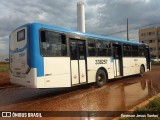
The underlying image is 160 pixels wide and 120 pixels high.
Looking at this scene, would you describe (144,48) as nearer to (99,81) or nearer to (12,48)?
(99,81)

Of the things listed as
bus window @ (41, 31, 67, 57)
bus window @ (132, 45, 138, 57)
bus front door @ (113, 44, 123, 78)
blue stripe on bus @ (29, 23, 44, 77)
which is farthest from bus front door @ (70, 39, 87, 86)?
bus window @ (132, 45, 138, 57)

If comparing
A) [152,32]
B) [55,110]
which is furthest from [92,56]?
[152,32]

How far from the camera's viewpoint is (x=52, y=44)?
1019 cm

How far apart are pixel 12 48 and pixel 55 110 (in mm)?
4322

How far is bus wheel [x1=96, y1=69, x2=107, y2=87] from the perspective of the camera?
13.4 metres

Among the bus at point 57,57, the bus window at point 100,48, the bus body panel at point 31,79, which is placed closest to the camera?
the bus body panel at point 31,79

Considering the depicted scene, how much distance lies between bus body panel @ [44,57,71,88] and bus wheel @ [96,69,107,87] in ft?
9.61

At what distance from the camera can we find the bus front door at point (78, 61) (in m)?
11.3

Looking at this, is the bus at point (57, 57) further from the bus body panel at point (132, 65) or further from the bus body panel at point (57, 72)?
the bus body panel at point (132, 65)

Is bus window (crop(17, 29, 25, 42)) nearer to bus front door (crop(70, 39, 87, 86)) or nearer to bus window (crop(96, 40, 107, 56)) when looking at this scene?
bus front door (crop(70, 39, 87, 86))

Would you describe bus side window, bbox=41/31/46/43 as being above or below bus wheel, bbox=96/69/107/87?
above

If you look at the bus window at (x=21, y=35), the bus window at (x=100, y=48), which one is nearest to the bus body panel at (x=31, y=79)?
the bus window at (x=21, y=35)

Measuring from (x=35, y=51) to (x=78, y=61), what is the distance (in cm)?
299

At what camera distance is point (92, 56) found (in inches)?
506
